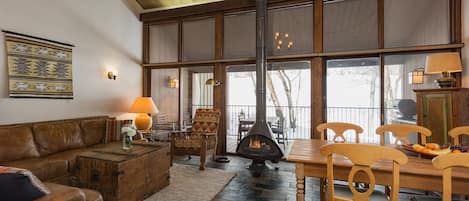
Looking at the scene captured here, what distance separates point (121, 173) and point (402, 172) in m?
2.55

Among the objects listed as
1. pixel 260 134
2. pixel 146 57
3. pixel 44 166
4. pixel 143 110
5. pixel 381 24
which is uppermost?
pixel 381 24

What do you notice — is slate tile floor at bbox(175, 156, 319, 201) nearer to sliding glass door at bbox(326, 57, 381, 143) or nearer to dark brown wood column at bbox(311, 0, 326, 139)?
dark brown wood column at bbox(311, 0, 326, 139)

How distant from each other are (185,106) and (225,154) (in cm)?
149

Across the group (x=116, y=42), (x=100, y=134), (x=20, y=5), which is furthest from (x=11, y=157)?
(x=116, y=42)

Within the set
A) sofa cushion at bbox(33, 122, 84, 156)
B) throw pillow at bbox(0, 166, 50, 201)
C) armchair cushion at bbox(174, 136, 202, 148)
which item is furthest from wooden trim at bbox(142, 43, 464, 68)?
throw pillow at bbox(0, 166, 50, 201)

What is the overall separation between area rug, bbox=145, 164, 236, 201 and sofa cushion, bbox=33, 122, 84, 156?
161 centimetres

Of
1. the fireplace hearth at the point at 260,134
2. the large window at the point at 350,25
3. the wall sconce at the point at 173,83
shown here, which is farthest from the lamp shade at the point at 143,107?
the large window at the point at 350,25

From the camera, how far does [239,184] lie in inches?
127

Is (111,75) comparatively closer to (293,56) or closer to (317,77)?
(293,56)

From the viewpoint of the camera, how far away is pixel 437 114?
3.00 m

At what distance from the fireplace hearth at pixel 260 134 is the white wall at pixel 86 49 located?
115 inches

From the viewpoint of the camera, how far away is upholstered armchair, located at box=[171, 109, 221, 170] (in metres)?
3.91

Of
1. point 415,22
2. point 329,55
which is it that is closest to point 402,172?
point 329,55

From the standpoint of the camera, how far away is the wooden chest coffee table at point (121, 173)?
238 centimetres
